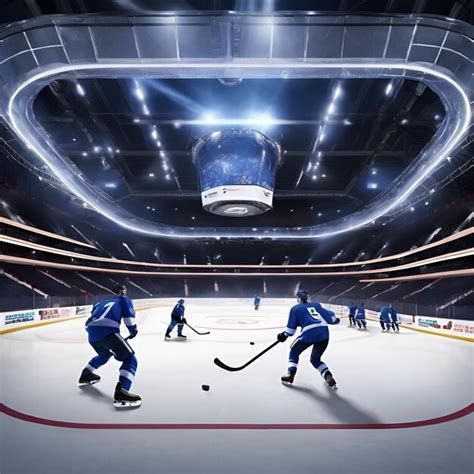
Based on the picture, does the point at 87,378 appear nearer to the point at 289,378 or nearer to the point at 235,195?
the point at 289,378

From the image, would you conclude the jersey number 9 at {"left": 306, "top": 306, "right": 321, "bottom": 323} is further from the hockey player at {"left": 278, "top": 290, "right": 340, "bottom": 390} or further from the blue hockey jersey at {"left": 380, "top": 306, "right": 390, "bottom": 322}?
the blue hockey jersey at {"left": 380, "top": 306, "right": 390, "bottom": 322}

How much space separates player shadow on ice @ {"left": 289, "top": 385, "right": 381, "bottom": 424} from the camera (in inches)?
135

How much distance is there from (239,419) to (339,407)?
4.24ft

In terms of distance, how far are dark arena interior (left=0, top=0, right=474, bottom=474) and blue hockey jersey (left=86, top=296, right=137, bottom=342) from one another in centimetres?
3

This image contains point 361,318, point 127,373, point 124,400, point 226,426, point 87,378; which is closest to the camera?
point 226,426

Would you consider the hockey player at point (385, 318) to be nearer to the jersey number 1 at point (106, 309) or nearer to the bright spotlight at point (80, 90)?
the jersey number 1 at point (106, 309)

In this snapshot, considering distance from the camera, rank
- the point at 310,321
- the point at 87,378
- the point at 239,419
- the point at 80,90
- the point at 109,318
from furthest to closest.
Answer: the point at 80,90 < the point at 310,321 < the point at 87,378 < the point at 109,318 < the point at 239,419

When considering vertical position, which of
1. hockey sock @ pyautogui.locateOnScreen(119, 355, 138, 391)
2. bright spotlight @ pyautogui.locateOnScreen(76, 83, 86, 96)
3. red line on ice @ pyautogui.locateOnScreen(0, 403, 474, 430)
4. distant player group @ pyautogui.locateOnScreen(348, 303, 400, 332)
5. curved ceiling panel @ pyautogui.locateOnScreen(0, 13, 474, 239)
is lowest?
red line on ice @ pyautogui.locateOnScreen(0, 403, 474, 430)

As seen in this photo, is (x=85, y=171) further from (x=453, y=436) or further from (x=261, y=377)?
(x=453, y=436)

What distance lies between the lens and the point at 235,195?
9273 millimetres

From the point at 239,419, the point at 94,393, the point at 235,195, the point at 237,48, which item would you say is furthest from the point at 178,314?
the point at 237,48

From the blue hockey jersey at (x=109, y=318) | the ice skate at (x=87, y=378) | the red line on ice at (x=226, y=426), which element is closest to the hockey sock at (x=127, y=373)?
the blue hockey jersey at (x=109, y=318)

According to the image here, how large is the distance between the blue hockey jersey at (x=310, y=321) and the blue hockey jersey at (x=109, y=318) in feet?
7.63

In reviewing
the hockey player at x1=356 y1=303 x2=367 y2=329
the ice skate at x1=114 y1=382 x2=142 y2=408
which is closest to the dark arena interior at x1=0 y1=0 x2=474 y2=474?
the ice skate at x1=114 y1=382 x2=142 y2=408
